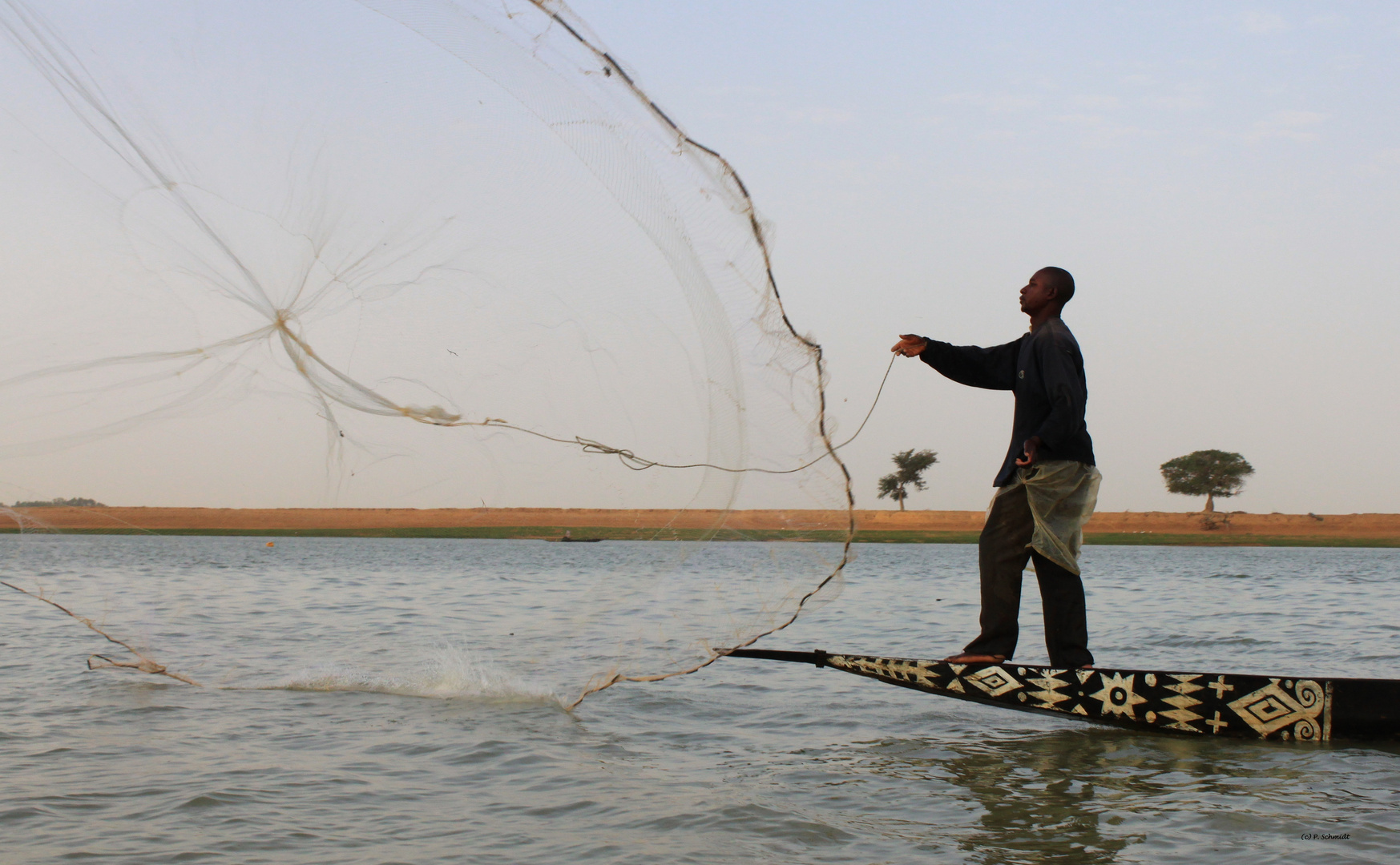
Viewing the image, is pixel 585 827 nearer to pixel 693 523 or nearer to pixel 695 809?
pixel 695 809

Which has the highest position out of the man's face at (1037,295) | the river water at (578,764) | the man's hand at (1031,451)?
the man's face at (1037,295)

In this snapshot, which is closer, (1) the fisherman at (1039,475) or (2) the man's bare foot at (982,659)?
(1) the fisherman at (1039,475)

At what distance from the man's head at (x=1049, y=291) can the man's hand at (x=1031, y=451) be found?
753 millimetres

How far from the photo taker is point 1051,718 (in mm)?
6926

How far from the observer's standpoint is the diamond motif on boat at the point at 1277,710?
235 inches

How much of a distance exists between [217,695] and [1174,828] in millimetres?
6112

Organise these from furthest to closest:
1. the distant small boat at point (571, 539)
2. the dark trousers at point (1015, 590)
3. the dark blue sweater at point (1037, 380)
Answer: the distant small boat at point (571, 539) → the dark trousers at point (1015, 590) → the dark blue sweater at point (1037, 380)

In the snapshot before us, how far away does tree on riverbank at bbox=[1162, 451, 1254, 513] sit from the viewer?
66.8 metres

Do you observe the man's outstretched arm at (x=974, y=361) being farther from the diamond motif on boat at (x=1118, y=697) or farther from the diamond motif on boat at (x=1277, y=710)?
the diamond motif on boat at (x=1277, y=710)

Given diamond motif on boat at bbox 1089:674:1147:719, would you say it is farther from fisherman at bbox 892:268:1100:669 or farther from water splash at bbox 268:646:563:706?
water splash at bbox 268:646:563:706

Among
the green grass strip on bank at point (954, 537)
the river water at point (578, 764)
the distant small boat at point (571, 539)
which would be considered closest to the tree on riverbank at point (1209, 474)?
the green grass strip on bank at point (954, 537)

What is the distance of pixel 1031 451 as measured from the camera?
564 centimetres

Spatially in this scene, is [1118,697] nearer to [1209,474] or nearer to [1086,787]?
[1086,787]

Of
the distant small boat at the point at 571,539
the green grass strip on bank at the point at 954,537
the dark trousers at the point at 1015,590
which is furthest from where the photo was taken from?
the distant small boat at the point at 571,539
